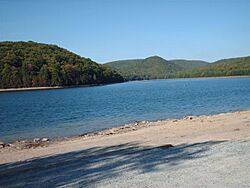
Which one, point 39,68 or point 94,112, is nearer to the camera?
point 94,112

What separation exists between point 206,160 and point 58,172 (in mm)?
3894

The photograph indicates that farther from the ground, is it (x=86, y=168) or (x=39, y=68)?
(x=39, y=68)

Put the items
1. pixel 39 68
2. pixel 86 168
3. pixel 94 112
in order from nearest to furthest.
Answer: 1. pixel 86 168
2. pixel 94 112
3. pixel 39 68

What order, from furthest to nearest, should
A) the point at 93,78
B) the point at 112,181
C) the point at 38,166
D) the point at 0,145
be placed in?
the point at 93,78 < the point at 0,145 < the point at 38,166 < the point at 112,181

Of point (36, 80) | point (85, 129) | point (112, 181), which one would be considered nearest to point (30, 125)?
point (85, 129)

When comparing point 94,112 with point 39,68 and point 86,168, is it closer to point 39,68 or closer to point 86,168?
point 86,168

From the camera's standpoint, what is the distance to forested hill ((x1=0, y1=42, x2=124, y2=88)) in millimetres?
110062

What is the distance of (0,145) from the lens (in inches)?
661

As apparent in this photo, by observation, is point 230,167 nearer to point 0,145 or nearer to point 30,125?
point 0,145

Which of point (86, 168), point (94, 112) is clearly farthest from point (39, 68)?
point (86, 168)

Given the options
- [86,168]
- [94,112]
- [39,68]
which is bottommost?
[94,112]

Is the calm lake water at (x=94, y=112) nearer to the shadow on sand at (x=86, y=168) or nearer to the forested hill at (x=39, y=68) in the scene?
the shadow on sand at (x=86, y=168)

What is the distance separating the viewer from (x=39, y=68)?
118438 mm

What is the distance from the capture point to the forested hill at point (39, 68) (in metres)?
110
